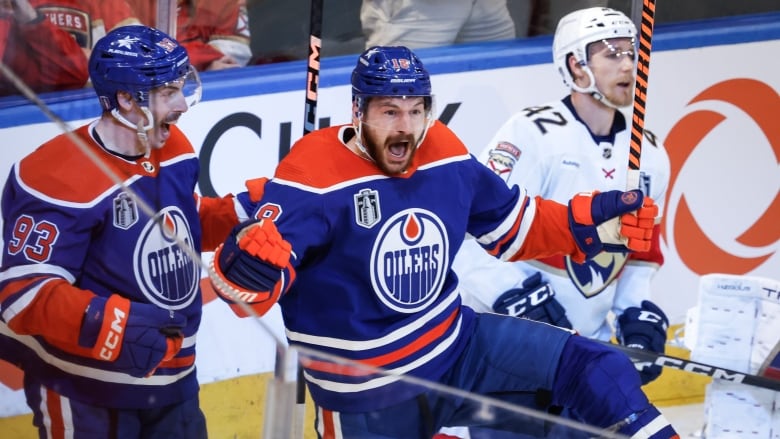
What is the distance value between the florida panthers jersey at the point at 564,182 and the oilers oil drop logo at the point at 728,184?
1.43 feet

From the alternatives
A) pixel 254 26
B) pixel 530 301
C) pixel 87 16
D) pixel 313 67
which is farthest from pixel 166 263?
pixel 530 301

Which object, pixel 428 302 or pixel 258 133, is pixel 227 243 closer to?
pixel 428 302

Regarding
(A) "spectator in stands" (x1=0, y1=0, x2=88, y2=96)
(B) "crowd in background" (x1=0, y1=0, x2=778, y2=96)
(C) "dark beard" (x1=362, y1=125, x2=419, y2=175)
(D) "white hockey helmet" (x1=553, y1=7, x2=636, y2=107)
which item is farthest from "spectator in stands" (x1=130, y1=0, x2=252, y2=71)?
(D) "white hockey helmet" (x1=553, y1=7, x2=636, y2=107)

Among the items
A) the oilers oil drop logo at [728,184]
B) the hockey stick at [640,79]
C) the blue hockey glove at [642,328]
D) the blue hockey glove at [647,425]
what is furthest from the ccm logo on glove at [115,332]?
the oilers oil drop logo at [728,184]

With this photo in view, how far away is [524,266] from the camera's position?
10.9 ft

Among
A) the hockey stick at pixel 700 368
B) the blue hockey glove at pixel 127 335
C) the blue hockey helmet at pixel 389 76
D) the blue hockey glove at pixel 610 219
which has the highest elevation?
the blue hockey helmet at pixel 389 76

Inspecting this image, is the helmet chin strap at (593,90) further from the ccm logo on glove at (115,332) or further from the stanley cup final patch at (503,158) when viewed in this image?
the ccm logo on glove at (115,332)

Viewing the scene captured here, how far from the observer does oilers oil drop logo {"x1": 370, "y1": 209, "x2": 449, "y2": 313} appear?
2439 millimetres

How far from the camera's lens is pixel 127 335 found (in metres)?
2.29

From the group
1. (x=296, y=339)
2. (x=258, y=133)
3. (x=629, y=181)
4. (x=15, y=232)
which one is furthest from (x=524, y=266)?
(x=15, y=232)

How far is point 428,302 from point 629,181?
598mm

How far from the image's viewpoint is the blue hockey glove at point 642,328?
11.1 ft

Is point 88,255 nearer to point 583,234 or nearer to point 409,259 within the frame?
point 409,259

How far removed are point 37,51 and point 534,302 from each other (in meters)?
1.51
